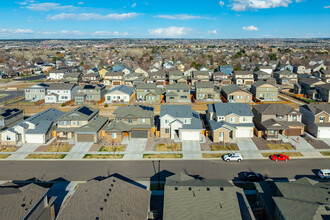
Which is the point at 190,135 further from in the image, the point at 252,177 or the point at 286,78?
the point at 286,78

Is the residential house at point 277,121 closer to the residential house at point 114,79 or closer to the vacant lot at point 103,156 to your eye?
the vacant lot at point 103,156

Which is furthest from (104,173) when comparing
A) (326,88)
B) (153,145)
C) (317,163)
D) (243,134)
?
(326,88)

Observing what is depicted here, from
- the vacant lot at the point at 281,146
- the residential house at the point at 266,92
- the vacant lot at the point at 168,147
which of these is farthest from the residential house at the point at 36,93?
the vacant lot at the point at 281,146

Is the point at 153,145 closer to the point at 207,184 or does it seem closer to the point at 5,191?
the point at 207,184

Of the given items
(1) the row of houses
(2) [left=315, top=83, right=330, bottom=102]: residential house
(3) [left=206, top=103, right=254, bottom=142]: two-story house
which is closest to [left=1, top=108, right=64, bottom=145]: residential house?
(1) the row of houses

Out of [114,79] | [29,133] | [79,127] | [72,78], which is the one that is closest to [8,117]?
[29,133]

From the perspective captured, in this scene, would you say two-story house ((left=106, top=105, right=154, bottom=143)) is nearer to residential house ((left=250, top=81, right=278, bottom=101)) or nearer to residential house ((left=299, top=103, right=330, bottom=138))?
residential house ((left=299, top=103, right=330, bottom=138))
